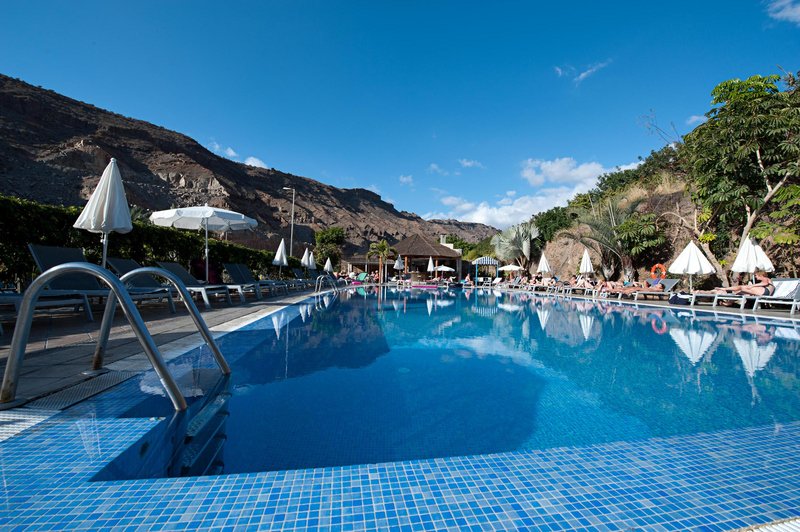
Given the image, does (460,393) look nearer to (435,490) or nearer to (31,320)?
(435,490)

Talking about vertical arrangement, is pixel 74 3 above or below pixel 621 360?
above

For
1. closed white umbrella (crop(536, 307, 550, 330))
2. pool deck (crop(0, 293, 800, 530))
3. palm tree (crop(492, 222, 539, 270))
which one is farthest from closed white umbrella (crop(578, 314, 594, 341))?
palm tree (crop(492, 222, 539, 270))

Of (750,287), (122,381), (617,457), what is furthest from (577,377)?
(750,287)

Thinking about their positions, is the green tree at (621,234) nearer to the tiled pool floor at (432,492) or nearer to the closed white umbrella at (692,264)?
the closed white umbrella at (692,264)

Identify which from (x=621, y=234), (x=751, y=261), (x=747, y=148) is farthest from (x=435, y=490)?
(x=621, y=234)

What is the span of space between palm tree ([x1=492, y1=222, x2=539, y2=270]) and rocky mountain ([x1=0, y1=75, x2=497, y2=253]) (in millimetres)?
33299

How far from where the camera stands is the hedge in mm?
6148

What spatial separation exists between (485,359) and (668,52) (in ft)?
66.1

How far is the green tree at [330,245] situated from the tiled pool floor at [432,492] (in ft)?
132

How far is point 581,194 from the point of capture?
30.3 meters

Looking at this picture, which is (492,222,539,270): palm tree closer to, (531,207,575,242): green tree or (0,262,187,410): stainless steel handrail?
(531,207,575,242): green tree

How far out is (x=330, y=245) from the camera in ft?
155

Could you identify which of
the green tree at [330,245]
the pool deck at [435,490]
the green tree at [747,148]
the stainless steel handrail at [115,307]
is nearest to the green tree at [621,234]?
the green tree at [747,148]

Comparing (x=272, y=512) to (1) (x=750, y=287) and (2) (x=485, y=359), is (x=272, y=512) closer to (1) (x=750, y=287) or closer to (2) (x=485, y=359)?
(2) (x=485, y=359)
